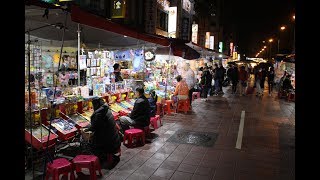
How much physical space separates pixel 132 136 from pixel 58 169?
10.4ft

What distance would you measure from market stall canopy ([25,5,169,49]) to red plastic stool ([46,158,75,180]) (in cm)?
301

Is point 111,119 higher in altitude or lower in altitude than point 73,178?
higher

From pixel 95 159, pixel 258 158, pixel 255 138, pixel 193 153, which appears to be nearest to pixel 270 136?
pixel 255 138

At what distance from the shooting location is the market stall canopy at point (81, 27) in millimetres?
6102

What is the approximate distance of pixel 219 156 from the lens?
304 inches

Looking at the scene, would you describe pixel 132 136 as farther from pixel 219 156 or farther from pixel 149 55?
pixel 149 55

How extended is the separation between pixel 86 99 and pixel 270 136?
650 cm

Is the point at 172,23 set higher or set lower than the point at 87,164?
higher

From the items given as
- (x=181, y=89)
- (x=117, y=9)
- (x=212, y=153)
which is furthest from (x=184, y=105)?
(x=117, y=9)

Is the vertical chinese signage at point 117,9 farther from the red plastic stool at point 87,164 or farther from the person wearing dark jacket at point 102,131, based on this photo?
the red plastic stool at point 87,164

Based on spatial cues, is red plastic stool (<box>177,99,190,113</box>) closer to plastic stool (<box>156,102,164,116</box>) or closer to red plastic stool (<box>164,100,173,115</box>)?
red plastic stool (<box>164,100,173,115</box>)

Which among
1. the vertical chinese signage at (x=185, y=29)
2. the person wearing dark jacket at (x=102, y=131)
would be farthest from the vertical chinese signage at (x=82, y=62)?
the vertical chinese signage at (x=185, y=29)
